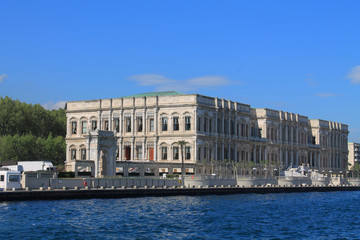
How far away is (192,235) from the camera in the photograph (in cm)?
4303

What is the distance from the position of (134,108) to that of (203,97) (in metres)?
13.2

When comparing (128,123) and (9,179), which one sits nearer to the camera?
(9,179)

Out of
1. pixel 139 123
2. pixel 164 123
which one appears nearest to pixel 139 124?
pixel 139 123

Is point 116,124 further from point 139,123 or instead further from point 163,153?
point 163,153

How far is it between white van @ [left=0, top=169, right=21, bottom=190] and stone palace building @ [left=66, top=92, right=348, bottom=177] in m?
23.4

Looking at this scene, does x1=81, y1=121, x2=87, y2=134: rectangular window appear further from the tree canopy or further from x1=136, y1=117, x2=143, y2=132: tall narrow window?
x1=136, y1=117, x2=143, y2=132: tall narrow window

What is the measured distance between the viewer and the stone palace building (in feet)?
339

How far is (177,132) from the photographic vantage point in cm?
10525

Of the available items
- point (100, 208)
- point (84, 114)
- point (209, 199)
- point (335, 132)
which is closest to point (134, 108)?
point (84, 114)

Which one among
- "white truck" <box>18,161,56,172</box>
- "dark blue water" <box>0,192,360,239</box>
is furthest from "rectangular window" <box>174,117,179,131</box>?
"dark blue water" <box>0,192,360,239</box>

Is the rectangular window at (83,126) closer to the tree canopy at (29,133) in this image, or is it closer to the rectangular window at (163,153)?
the tree canopy at (29,133)

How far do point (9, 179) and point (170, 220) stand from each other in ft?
71.5

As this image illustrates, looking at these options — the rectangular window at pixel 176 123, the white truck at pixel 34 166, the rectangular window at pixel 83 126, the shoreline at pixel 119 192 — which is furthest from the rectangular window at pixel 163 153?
the white truck at pixel 34 166

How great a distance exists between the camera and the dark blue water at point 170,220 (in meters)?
43.1
